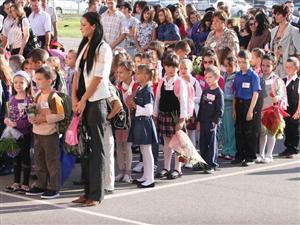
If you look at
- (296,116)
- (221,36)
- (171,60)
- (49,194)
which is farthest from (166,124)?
(221,36)

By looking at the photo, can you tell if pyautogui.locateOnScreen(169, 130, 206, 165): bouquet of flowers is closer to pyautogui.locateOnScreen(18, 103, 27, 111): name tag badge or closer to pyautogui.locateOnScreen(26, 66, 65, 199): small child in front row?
pyautogui.locateOnScreen(26, 66, 65, 199): small child in front row

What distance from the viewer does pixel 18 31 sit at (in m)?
11.4

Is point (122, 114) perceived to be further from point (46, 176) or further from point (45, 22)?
point (45, 22)

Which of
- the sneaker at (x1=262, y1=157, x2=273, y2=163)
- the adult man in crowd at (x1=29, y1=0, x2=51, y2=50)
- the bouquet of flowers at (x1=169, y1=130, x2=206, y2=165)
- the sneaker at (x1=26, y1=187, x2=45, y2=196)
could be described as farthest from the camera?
the adult man in crowd at (x1=29, y1=0, x2=51, y2=50)

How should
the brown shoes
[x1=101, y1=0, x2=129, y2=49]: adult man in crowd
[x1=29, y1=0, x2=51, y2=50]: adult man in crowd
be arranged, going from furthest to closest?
[x1=29, y1=0, x2=51, y2=50]: adult man in crowd, [x1=101, y1=0, x2=129, y2=49]: adult man in crowd, the brown shoes

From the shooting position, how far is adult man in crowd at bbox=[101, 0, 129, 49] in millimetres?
11828

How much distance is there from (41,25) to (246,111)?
4983 millimetres

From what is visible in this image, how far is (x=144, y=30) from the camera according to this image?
1234 centimetres

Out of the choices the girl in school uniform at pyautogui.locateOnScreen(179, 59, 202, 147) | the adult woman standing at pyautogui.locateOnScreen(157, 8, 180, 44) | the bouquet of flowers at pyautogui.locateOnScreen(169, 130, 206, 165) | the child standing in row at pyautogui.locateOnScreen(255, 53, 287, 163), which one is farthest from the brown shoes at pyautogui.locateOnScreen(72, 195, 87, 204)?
the adult woman standing at pyautogui.locateOnScreen(157, 8, 180, 44)

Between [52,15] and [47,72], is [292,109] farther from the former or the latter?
[52,15]

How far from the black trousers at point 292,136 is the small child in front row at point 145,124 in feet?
9.44

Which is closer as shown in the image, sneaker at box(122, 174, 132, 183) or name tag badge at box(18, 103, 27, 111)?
name tag badge at box(18, 103, 27, 111)

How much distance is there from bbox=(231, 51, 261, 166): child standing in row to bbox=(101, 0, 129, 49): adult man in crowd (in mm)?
3576

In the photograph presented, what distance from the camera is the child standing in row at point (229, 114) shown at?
29.8 feet
